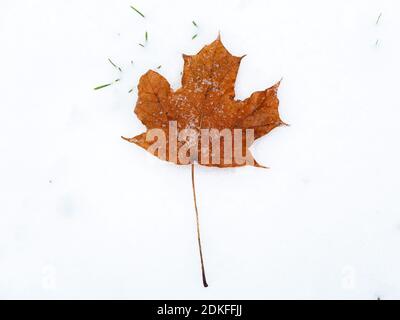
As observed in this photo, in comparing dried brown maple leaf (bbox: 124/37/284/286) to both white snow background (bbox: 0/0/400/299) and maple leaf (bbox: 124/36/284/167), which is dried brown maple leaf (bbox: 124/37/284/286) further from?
white snow background (bbox: 0/0/400/299)

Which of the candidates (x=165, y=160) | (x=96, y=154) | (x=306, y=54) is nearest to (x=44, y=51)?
(x=96, y=154)

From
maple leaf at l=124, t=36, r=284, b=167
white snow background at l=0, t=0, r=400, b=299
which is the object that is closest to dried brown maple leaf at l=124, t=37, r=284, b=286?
maple leaf at l=124, t=36, r=284, b=167

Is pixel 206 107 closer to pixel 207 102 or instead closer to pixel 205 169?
pixel 207 102

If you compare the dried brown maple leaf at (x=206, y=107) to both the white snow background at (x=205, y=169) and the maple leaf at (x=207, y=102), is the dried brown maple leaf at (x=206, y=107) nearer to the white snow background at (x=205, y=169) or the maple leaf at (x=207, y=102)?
A: the maple leaf at (x=207, y=102)

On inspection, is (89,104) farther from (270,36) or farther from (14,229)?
(270,36)

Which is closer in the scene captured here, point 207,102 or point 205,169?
point 207,102

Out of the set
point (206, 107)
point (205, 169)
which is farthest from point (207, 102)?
point (205, 169)

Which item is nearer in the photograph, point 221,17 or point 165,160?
point 165,160
